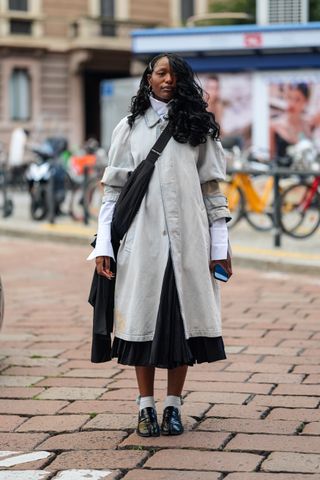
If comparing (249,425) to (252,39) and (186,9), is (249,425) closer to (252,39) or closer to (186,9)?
(252,39)

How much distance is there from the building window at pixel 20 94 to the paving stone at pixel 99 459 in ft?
100

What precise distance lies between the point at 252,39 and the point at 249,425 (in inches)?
547

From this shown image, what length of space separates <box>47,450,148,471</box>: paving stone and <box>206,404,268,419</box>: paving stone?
2.42 ft

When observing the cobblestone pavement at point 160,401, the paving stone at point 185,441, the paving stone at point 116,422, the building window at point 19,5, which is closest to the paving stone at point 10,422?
the cobblestone pavement at point 160,401

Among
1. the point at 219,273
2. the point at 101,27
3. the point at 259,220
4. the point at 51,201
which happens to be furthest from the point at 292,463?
the point at 101,27

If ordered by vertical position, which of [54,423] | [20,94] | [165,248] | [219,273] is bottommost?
[54,423]

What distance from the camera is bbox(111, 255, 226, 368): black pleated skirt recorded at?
4.60 metres

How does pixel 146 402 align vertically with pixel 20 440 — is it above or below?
above

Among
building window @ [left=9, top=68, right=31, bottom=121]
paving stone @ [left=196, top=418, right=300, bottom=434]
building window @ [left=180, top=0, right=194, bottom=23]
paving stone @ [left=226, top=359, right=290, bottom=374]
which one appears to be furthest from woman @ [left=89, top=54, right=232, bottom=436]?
building window @ [left=180, top=0, right=194, bottom=23]

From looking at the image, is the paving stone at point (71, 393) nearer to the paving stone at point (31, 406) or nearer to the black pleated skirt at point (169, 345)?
the paving stone at point (31, 406)

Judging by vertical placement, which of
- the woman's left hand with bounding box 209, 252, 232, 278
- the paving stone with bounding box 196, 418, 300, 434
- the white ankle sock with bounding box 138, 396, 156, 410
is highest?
the woman's left hand with bounding box 209, 252, 232, 278

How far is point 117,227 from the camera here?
4.73 m

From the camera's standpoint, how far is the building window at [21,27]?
35.0 metres

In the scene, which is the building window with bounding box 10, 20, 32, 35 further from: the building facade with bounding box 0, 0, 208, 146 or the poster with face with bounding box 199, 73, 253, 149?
the poster with face with bounding box 199, 73, 253, 149
